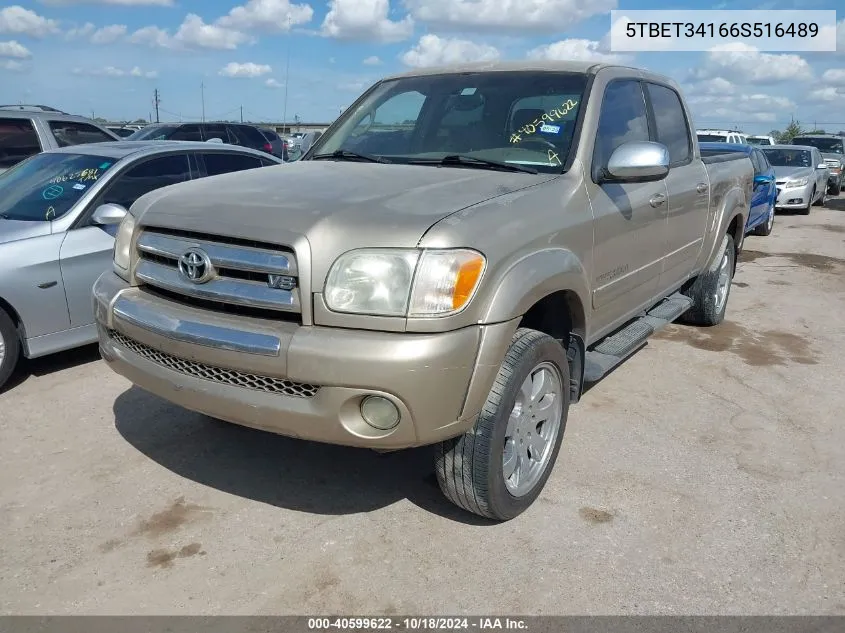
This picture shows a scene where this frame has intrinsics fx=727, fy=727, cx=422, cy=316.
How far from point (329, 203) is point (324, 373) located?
724 millimetres

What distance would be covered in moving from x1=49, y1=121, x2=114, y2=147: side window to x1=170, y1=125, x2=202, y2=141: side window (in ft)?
19.6

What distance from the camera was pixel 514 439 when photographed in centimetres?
317

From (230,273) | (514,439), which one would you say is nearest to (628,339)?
(514,439)

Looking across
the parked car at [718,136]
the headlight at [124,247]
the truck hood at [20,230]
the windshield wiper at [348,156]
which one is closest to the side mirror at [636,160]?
the windshield wiper at [348,156]

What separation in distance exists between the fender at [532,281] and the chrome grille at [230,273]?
75cm

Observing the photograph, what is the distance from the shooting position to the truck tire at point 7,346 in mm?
4559

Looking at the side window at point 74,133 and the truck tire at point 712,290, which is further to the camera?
the side window at point 74,133

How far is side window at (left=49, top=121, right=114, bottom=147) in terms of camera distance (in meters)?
8.70

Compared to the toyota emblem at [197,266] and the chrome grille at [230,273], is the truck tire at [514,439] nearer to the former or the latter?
the chrome grille at [230,273]

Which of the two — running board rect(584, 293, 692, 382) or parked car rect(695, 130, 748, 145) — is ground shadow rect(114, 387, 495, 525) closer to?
running board rect(584, 293, 692, 382)

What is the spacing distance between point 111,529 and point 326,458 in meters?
1.10

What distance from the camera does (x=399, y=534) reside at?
3.16m

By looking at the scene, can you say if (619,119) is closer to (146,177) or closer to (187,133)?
(146,177)

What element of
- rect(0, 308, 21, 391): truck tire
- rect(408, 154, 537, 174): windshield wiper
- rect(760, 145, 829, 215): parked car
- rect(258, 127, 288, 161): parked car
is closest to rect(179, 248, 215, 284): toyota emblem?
rect(408, 154, 537, 174): windshield wiper
